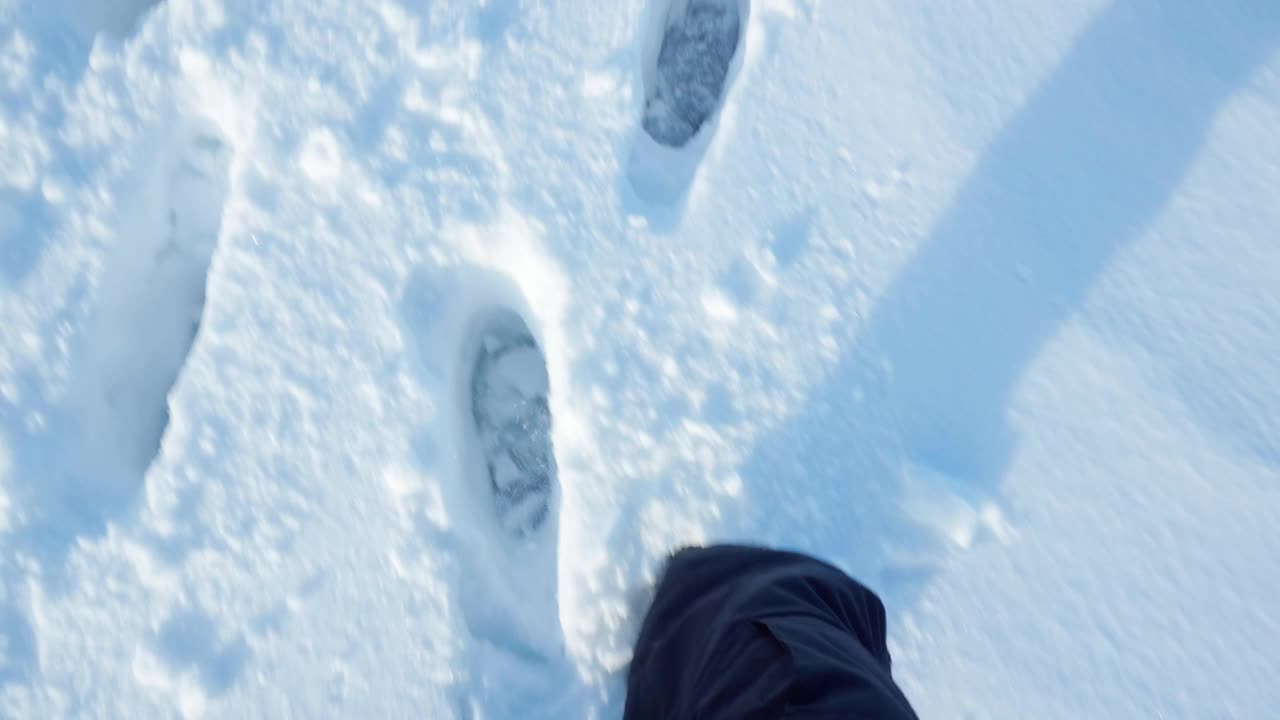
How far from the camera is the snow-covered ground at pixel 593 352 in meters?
1.00

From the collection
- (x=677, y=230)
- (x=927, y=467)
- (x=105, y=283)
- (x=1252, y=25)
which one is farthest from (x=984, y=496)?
(x=105, y=283)

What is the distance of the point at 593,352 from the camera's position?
107 cm

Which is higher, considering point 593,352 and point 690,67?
point 690,67

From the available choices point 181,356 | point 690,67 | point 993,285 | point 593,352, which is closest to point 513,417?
point 593,352

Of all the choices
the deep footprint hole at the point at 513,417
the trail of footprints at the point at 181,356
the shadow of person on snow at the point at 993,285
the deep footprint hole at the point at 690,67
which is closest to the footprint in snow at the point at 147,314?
the trail of footprints at the point at 181,356

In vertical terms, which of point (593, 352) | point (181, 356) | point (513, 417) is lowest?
point (181, 356)

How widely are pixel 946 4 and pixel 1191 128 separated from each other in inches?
18.8

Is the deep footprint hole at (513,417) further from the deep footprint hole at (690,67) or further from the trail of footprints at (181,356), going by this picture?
the deep footprint hole at (690,67)

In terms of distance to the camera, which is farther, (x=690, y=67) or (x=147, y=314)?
(x=690, y=67)

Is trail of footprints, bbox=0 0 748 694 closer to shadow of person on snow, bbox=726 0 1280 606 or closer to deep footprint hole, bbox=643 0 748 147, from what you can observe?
deep footprint hole, bbox=643 0 748 147

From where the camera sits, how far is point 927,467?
1075mm

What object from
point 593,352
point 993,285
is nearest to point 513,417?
point 593,352

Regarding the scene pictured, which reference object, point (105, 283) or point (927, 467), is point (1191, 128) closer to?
point (927, 467)

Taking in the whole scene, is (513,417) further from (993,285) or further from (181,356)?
(993,285)
